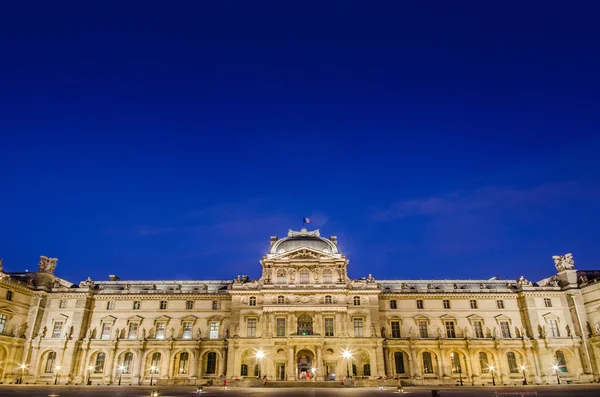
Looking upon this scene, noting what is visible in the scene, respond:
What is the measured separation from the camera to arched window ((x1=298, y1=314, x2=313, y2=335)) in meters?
68.8

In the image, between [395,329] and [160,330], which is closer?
[395,329]

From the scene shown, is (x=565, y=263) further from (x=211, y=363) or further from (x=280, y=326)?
(x=211, y=363)

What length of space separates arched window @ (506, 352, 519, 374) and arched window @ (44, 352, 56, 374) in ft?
240

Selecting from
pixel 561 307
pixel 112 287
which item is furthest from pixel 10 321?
pixel 561 307

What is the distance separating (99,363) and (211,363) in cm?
1833

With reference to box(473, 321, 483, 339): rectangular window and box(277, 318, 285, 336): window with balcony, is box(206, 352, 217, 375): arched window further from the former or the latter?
box(473, 321, 483, 339): rectangular window

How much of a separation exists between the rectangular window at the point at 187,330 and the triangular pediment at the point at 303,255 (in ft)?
61.8

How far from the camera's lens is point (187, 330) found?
72875 millimetres

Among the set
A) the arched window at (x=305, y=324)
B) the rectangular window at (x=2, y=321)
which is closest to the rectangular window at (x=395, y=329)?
the arched window at (x=305, y=324)

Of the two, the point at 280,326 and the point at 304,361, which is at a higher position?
the point at 280,326

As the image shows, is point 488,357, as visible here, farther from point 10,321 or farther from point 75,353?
point 10,321

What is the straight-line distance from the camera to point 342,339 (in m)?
66.9

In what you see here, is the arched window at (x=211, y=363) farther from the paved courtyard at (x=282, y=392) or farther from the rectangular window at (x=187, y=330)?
the paved courtyard at (x=282, y=392)

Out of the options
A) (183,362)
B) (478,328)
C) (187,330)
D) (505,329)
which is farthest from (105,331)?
(505,329)
